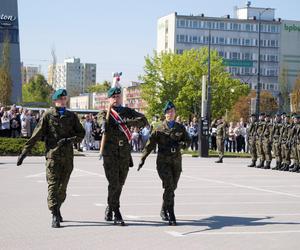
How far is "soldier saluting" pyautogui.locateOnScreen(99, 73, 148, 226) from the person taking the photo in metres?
10.8

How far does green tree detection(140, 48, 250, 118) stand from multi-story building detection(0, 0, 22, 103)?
2401 centimetres

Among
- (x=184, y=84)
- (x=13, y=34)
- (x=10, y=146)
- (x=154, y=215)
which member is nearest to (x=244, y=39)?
(x=184, y=84)

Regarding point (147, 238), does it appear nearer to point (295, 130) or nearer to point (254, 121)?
point (295, 130)

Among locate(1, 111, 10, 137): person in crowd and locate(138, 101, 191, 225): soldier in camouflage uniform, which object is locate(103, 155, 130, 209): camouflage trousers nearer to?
locate(138, 101, 191, 225): soldier in camouflage uniform

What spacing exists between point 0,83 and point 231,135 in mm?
25190

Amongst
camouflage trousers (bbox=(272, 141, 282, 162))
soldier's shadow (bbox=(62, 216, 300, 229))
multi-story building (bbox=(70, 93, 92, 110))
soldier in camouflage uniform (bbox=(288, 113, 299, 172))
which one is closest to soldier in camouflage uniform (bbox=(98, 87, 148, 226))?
soldier's shadow (bbox=(62, 216, 300, 229))

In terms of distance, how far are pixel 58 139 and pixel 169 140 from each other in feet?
6.07

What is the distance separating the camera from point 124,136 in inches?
428

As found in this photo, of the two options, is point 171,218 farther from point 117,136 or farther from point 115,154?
point 117,136

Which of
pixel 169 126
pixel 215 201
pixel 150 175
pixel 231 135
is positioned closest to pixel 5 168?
pixel 150 175

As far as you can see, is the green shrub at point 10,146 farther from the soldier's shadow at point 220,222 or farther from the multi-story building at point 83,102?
the multi-story building at point 83,102

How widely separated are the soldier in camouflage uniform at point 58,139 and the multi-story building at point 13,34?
57.2 m

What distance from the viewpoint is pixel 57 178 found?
1056 centimetres

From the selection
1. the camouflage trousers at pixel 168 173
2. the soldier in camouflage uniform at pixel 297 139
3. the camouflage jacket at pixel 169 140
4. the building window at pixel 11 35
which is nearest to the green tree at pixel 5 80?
the building window at pixel 11 35
